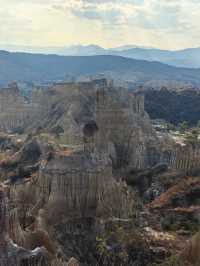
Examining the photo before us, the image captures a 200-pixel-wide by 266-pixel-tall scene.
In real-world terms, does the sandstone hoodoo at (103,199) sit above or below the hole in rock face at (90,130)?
below

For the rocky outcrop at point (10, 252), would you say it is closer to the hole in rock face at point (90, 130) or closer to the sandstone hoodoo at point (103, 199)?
the sandstone hoodoo at point (103, 199)

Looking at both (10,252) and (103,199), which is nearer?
(10,252)

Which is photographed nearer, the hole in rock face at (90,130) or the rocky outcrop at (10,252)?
the rocky outcrop at (10,252)

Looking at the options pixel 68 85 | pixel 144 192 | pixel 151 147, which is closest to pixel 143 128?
pixel 151 147

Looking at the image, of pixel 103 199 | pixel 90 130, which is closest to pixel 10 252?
pixel 103 199

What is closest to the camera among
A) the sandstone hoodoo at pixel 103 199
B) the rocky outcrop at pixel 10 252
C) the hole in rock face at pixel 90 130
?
the rocky outcrop at pixel 10 252

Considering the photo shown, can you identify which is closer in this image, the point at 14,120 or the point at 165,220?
the point at 165,220

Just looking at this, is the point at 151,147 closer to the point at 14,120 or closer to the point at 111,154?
the point at 111,154

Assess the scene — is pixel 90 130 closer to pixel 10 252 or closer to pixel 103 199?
pixel 103 199

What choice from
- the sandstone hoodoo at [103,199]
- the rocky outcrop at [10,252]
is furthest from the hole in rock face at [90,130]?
the rocky outcrop at [10,252]

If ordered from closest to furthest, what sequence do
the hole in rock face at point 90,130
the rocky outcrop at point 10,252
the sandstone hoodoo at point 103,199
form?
1. the rocky outcrop at point 10,252
2. the sandstone hoodoo at point 103,199
3. the hole in rock face at point 90,130

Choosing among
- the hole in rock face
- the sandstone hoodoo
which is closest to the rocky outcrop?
the sandstone hoodoo
